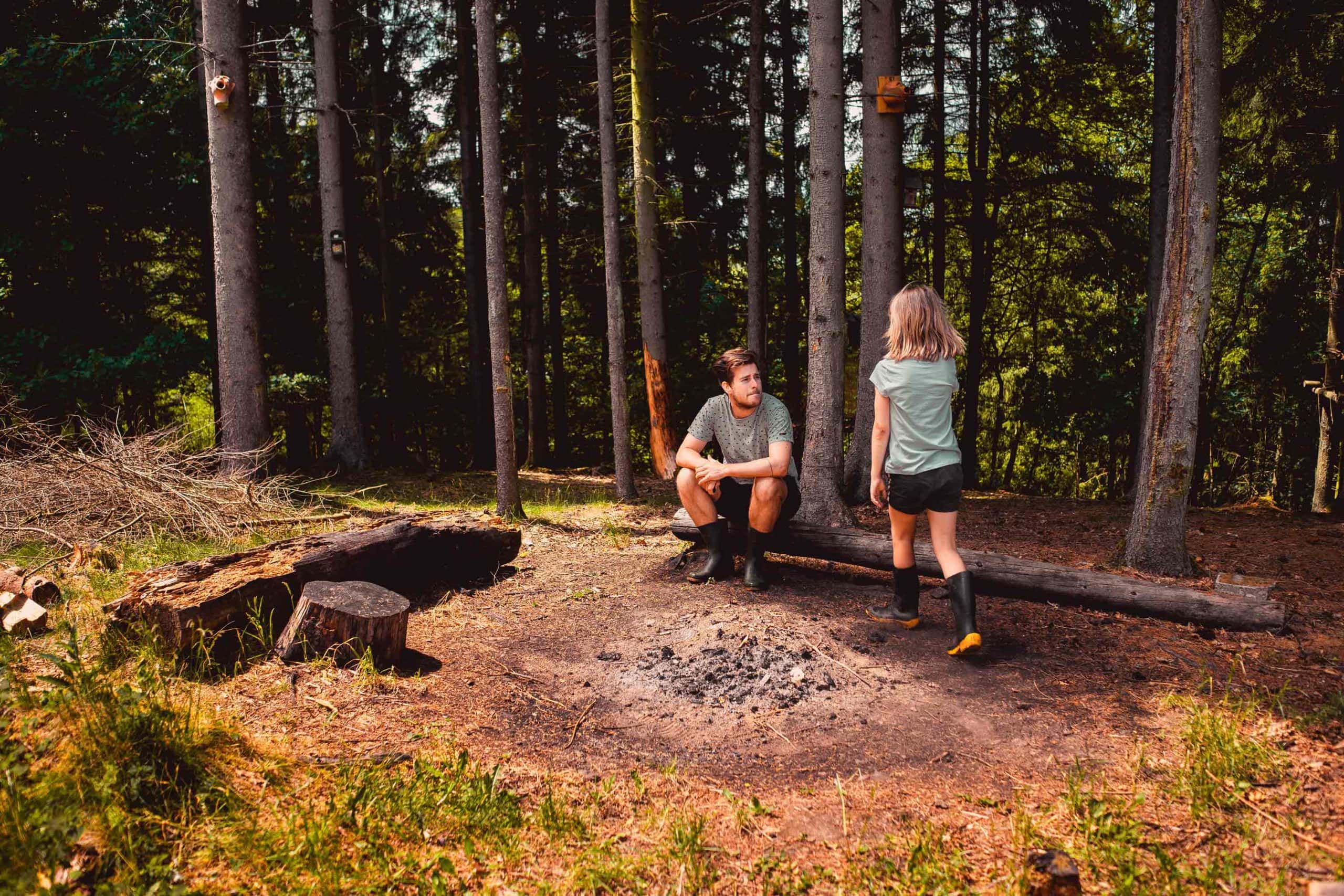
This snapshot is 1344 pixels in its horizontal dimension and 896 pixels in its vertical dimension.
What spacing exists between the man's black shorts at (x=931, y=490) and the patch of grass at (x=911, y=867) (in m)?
2.05

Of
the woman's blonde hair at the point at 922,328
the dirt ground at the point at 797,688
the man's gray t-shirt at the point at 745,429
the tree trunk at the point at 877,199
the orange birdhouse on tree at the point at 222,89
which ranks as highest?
the orange birdhouse on tree at the point at 222,89

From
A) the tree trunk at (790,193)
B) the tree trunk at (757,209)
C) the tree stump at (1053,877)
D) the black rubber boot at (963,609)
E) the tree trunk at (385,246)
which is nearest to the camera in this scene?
the tree stump at (1053,877)

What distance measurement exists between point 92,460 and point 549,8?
39.3 feet

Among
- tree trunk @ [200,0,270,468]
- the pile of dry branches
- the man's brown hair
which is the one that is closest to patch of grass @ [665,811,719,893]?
the man's brown hair

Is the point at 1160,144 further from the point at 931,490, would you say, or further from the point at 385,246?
the point at 385,246

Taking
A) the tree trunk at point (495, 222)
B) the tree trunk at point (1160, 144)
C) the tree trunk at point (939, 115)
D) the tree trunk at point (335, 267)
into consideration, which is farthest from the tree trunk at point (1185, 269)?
the tree trunk at point (335, 267)

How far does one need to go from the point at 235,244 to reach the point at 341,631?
7243 mm

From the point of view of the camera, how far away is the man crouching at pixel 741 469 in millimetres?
5492

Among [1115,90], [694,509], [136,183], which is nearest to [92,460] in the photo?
[694,509]

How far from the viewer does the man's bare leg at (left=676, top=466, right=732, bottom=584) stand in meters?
A: 5.71

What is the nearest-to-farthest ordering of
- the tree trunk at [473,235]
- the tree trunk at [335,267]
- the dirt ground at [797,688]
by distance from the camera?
the dirt ground at [797,688] < the tree trunk at [335,267] < the tree trunk at [473,235]

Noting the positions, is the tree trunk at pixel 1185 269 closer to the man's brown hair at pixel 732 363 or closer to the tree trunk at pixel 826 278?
the tree trunk at pixel 826 278

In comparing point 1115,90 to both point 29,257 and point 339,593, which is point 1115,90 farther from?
point 29,257

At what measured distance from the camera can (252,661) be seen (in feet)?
14.0
